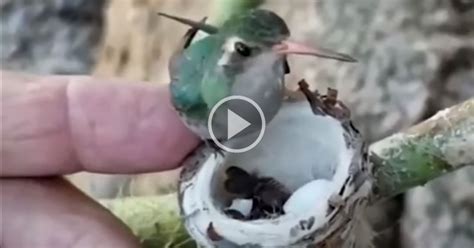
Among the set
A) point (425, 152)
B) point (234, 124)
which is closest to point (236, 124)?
point (234, 124)

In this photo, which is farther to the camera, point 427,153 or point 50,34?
point 50,34

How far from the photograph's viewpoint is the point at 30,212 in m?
0.64

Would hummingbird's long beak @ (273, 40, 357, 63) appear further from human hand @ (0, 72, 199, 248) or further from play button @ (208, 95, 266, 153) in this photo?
human hand @ (0, 72, 199, 248)

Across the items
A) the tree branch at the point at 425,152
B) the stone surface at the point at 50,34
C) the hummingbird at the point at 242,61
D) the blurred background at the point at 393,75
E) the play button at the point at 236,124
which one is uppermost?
the hummingbird at the point at 242,61

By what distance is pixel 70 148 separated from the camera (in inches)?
24.5

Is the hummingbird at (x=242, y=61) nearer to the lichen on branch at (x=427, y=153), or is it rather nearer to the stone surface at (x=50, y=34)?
the lichen on branch at (x=427, y=153)

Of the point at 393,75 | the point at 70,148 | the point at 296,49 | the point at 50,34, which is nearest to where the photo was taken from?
the point at 296,49

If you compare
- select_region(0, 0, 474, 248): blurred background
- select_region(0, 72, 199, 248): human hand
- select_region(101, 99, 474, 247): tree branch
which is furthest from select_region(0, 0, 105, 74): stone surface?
select_region(101, 99, 474, 247): tree branch

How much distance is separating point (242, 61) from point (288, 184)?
0.23ft

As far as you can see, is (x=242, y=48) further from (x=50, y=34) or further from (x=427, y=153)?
(x=50, y=34)

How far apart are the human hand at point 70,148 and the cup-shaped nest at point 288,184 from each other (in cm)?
8

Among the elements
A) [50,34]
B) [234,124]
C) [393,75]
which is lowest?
[50,34]

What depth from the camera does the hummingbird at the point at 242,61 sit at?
0.47 m

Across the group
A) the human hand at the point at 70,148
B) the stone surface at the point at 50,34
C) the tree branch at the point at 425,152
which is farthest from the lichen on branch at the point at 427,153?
the stone surface at the point at 50,34
